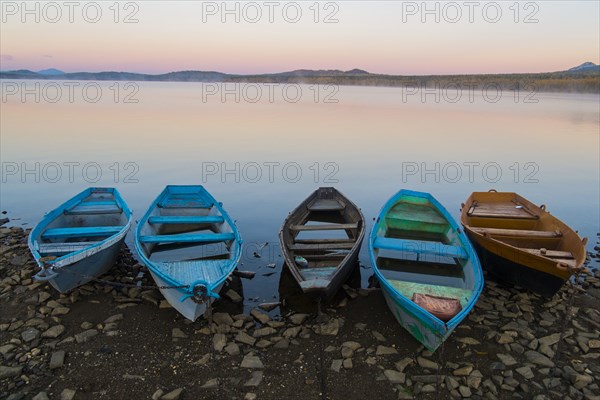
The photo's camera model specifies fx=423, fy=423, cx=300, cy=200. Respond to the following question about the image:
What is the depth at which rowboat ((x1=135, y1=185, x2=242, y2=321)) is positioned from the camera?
8539mm

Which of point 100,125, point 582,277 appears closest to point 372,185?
point 582,277

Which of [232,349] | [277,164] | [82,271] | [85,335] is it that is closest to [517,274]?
[232,349]

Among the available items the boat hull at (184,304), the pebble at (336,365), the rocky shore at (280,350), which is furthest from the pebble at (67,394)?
the pebble at (336,365)

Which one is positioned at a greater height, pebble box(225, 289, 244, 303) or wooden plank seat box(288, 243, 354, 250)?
wooden plank seat box(288, 243, 354, 250)

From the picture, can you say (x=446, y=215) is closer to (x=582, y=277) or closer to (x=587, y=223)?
(x=582, y=277)

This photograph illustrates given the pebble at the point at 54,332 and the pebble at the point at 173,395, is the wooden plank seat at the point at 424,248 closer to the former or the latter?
the pebble at the point at 173,395

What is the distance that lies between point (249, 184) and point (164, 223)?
887 centimetres

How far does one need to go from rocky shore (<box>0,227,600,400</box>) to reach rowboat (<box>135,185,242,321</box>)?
0.83m

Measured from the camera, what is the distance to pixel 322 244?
1134 cm

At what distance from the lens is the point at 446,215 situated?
12672mm

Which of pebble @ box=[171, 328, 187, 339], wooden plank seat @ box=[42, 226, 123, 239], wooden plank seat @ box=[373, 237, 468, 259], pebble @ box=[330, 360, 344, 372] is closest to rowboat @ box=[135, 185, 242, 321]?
pebble @ box=[171, 328, 187, 339]

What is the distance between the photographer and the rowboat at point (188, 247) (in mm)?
8539

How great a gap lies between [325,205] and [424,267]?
4358 millimetres

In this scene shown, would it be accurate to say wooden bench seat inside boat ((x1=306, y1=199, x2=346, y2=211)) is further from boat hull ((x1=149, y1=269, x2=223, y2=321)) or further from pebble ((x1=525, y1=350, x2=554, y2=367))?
pebble ((x1=525, y1=350, x2=554, y2=367))
